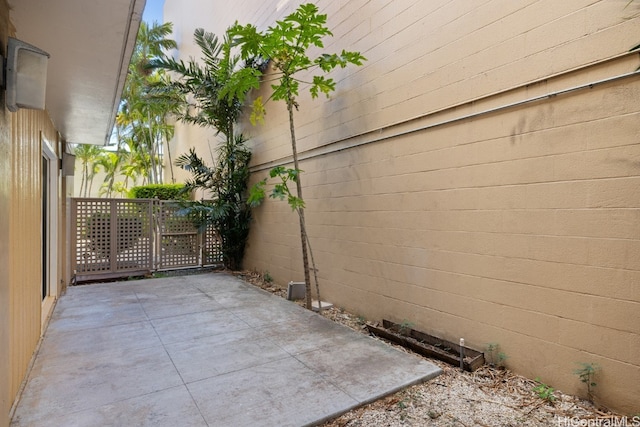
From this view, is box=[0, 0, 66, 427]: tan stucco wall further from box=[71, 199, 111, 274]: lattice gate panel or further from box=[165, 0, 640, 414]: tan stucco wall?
box=[71, 199, 111, 274]: lattice gate panel

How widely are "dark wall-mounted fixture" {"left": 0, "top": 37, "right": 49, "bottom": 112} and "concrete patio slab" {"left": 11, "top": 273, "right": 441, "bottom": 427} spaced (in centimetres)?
185

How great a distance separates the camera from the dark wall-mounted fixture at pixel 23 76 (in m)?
1.87

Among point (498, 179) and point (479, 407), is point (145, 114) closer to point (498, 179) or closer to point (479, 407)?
point (498, 179)

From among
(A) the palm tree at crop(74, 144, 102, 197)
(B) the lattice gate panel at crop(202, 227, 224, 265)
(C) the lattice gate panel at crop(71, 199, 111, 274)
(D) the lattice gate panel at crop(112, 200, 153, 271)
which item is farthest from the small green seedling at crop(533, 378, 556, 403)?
(A) the palm tree at crop(74, 144, 102, 197)

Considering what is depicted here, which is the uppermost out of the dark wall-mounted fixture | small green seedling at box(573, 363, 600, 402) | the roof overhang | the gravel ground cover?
the roof overhang

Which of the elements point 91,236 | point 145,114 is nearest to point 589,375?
point 91,236

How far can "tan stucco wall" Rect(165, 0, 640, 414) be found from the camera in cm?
225

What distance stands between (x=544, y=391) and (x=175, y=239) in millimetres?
6820

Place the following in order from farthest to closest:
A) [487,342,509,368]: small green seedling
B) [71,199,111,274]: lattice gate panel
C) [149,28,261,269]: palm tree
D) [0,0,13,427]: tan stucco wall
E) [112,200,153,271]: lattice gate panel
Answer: [149,28,261,269]: palm tree
[112,200,153,271]: lattice gate panel
[71,199,111,274]: lattice gate panel
[487,342,509,368]: small green seedling
[0,0,13,427]: tan stucco wall

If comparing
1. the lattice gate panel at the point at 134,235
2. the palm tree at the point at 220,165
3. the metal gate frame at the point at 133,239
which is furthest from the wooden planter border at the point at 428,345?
the lattice gate panel at the point at 134,235

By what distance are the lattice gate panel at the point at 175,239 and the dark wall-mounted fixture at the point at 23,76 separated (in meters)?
5.36

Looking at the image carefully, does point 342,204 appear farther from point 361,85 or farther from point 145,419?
point 145,419

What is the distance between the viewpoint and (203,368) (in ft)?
9.37

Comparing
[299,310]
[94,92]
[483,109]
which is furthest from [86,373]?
[483,109]
